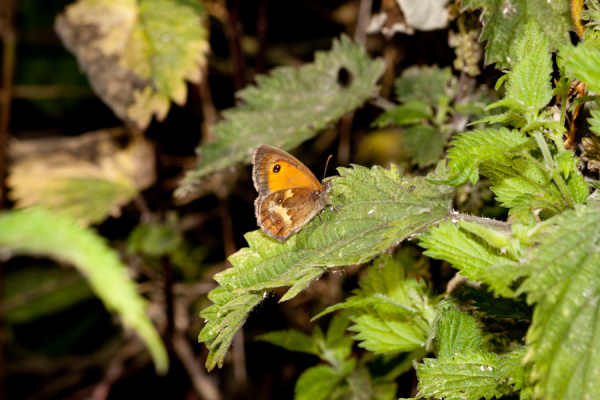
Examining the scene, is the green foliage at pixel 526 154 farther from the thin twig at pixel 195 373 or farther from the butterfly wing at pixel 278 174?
the thin twig at pixel 195 373

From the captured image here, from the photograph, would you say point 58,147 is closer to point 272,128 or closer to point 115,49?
point 115,49

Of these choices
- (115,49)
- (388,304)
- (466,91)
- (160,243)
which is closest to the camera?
(388,304)

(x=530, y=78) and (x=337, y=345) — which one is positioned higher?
(x=530, y=78)

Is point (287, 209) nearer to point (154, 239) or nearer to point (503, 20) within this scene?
point (503, 20)

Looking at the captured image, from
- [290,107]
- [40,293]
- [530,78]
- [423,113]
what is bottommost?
[40,293]

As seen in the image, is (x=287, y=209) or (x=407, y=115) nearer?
(x=287, y=209)

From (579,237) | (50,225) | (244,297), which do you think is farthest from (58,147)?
(579,237)

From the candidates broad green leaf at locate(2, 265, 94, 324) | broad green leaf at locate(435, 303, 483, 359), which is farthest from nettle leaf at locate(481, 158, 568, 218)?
broad green leaf at locate(2, 265, 94, 324)

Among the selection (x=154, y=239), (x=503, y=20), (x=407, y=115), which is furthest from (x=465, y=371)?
(x=154, y=239)
